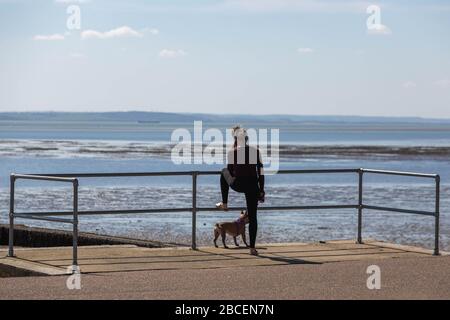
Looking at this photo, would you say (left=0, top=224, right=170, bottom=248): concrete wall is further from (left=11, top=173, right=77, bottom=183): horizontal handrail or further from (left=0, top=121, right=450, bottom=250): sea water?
(left=11, top=173, right=77, bottom=183): horizontal handrail

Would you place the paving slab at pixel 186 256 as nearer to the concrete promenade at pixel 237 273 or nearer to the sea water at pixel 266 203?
the concrete promenade at pixel 237 273

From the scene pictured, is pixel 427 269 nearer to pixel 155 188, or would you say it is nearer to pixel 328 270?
pixel 328 270

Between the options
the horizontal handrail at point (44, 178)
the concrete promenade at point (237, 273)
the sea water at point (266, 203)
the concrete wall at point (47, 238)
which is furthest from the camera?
the sea water at point (266, 203)

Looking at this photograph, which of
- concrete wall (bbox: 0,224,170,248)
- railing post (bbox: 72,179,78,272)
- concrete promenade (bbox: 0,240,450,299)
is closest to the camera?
concrete promenade (bbox: 0,240,450,299)

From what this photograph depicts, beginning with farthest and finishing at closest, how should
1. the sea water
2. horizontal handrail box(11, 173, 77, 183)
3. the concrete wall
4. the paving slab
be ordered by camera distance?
the sea water < the concrete wall < horizontal handrail box(11, 173, 77, 183) < the paving slab

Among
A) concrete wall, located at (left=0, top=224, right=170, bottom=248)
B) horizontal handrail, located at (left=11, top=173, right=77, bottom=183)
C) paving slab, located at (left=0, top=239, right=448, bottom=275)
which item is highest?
horizontal handrail, located at (left=11, top=173, right=77, bottom=183)

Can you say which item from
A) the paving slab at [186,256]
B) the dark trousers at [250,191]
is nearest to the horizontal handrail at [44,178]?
the paving slab at [186,256]

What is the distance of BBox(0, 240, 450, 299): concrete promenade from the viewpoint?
10508 millimetres

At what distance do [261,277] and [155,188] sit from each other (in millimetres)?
25580

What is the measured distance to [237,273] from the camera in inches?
470

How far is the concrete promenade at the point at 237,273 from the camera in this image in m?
10.5

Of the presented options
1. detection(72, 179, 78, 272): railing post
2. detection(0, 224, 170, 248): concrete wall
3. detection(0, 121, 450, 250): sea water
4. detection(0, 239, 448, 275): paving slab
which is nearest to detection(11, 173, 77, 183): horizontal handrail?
detection(72, 179, 78, 272): railing post

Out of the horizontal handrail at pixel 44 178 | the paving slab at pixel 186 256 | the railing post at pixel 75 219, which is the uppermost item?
the horizontal handrail at pixel 44 178

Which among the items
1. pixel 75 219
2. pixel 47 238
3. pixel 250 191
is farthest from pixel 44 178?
pixel 47 238
